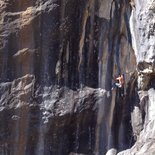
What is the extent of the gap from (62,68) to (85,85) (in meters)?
0.35

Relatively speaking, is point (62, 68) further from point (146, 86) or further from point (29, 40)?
point (146, 86)

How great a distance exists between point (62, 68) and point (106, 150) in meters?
1.14

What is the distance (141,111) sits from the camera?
25.4 ft

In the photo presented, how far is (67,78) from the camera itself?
7.98 meters

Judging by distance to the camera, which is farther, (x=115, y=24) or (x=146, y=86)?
(x=115, y=24)

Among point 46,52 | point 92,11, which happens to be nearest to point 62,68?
point 46,52

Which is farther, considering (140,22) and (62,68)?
(62,68)

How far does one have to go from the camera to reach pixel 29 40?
791 cm

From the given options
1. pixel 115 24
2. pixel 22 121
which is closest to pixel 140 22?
pixel 115 24

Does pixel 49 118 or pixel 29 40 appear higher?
pixel 29 40

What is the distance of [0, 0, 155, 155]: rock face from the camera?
26.0 feet

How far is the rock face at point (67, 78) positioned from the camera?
26.0 feet

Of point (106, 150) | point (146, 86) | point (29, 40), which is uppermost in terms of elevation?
point (29, 40)

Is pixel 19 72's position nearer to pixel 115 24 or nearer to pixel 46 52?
pixel 46 52
